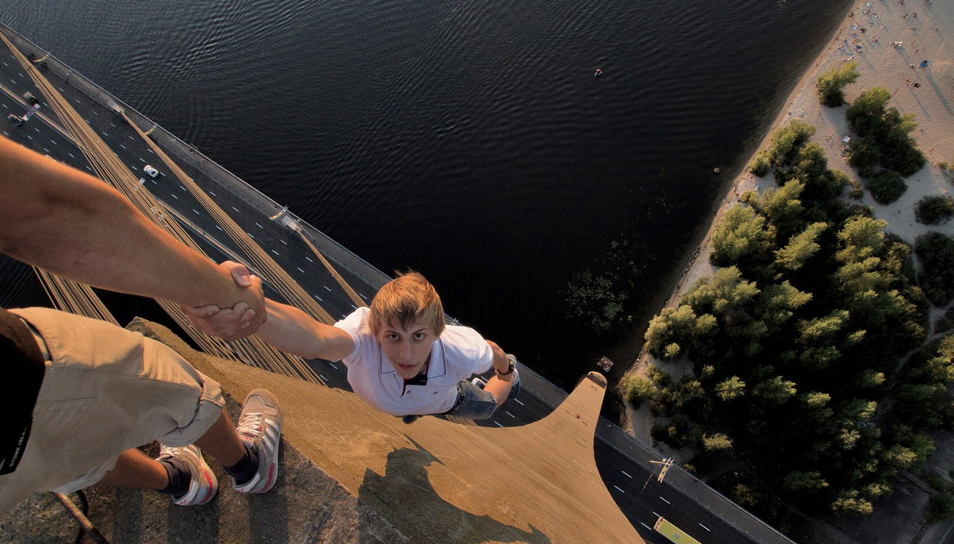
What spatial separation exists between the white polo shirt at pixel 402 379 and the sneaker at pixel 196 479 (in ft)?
6.06

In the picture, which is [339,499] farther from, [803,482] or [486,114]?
[486,114]

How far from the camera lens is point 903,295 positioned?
70.5ft

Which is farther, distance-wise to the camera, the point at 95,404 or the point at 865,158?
the point at 865,158

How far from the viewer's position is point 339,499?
14.0 ft

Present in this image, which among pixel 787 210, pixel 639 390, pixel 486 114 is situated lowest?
pixel 639 390

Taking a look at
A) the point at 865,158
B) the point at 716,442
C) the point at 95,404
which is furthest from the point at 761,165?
the point at 95,404

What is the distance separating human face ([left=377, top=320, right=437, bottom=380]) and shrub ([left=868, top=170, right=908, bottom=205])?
3103 cm

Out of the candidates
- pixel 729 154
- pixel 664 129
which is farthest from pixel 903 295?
pixel 664 129

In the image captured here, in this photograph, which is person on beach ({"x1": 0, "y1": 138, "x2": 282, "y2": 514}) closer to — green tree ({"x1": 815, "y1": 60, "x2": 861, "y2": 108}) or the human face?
the human face

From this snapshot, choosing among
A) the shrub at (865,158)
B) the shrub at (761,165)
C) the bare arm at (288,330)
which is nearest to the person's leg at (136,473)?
the bare arm at (288,330)

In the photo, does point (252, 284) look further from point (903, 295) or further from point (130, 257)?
point (903, 295)

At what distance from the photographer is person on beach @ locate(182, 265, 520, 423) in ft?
10.8

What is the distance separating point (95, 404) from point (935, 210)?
A: 35254mm

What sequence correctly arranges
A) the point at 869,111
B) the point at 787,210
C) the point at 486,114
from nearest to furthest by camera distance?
the point at 787,210 < the point at 869,111 < the point at 486,114
